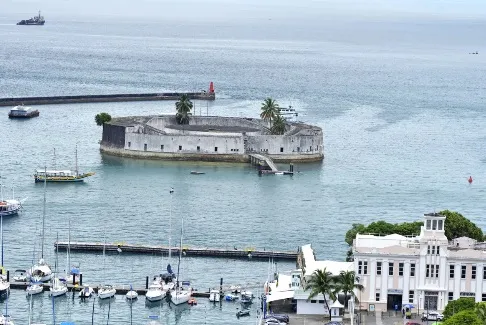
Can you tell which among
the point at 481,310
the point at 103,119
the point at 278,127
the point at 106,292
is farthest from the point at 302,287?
the point at 103,119

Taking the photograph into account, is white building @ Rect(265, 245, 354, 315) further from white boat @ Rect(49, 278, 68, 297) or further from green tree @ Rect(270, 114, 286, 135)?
green tree @ Rect(270, 114, 286, 135)

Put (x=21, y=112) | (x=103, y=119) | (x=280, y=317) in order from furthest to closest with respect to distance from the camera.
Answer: (x=21, y=112) < (x=103, y=119) < (x=280, y=317)

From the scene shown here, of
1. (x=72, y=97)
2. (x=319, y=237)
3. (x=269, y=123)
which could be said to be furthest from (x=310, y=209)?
(x=72, y=97)

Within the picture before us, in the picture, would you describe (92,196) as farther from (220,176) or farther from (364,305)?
(364,305)

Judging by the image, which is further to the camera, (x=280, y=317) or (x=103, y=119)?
(x=103, y=119)

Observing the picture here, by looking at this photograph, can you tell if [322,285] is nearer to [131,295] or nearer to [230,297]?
[230,297]

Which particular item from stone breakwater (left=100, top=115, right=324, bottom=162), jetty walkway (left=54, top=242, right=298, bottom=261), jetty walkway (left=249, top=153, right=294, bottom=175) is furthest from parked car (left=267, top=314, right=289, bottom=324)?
stone breakwater (left=100, top=115, right=324, bottom=162)
